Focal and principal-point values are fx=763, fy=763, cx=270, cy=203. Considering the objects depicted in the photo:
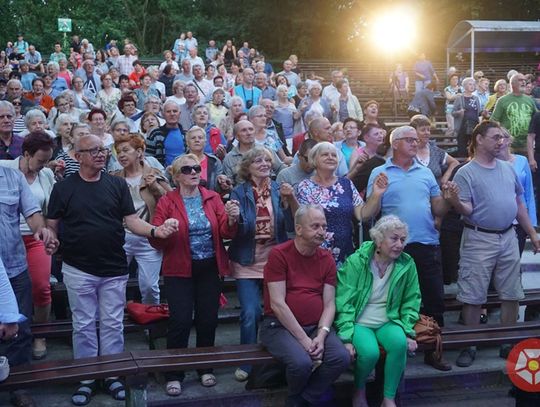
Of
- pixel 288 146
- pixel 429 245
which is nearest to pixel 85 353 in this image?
pixel 429 245

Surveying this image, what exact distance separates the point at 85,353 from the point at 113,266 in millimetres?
659

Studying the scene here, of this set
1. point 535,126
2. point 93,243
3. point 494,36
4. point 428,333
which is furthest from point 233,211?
point 494,36

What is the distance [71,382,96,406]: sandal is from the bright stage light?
30902 millimetres

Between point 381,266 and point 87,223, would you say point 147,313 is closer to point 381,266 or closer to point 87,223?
point 87,223

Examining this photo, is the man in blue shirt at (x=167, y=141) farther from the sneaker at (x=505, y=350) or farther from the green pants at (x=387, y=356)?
the sneaker at (x=505, y=350)

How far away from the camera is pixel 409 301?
5355 mm

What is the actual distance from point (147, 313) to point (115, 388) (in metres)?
0.66

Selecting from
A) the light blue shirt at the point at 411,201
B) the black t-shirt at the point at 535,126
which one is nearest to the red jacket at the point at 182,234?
the light blue shirt at the point at 411,201

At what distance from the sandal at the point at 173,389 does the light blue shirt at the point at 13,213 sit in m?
1.31

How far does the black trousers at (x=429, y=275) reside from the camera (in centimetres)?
601

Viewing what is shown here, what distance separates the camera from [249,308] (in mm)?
5668

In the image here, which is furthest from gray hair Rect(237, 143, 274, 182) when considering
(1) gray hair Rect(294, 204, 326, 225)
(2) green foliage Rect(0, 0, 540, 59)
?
(2) green foliage Rect(0, 0, 540, 59)

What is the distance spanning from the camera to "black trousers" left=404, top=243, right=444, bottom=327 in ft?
19.7

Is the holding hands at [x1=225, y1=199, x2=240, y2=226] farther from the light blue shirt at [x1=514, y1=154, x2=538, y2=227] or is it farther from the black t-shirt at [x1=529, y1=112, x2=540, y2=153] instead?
the black t-shirt at [x1=529, y1=112, x2=540, y2=153]
